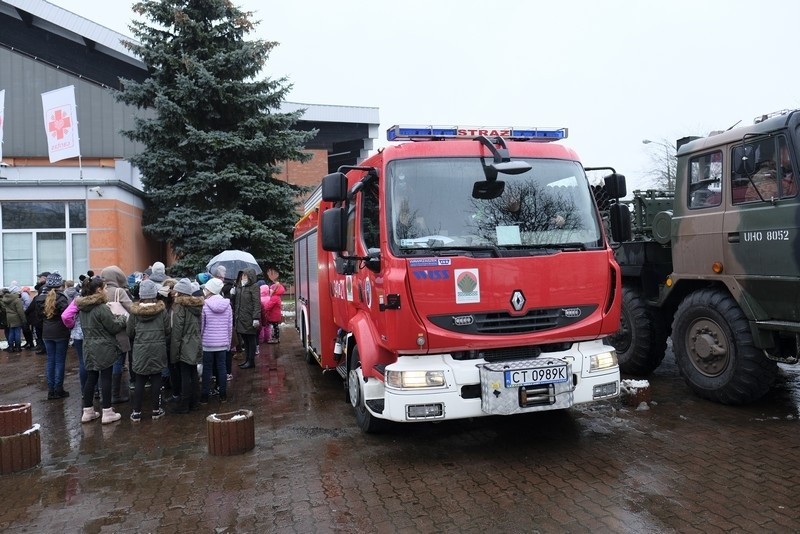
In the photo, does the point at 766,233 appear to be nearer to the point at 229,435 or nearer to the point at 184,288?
the point at 229,435

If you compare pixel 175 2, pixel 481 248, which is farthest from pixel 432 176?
pixel 175 2

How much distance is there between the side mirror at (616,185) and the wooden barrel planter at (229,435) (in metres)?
4.31

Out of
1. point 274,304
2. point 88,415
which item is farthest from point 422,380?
point 274,304

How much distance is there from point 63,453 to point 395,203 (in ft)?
Result: 13.7

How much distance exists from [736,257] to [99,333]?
707 cm

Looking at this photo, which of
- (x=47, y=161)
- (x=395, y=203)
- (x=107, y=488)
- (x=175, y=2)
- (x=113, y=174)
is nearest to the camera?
(x=107, y=488)

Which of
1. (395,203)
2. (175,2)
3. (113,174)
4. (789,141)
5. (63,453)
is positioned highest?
(175,2)

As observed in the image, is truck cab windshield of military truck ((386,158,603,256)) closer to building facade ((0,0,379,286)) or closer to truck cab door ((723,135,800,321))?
truck cab door ((723,135,800,321))

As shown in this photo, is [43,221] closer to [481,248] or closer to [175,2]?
[175,2]

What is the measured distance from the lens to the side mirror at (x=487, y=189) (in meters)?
4.98

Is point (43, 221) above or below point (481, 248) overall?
above

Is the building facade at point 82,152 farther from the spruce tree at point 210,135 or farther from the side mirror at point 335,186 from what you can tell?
the side mirror at point 335,186

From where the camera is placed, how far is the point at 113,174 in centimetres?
1883

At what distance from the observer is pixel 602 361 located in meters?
4.96
